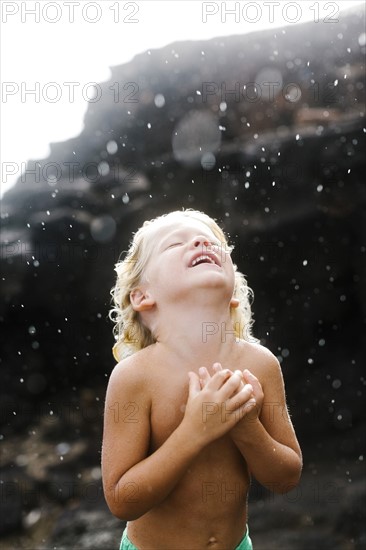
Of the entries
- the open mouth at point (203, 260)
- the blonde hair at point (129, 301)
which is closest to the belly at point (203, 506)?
the blonde hair at point (129, 301)

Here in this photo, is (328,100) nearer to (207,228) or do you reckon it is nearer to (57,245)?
(57,245)

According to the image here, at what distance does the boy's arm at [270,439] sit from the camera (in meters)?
1.52

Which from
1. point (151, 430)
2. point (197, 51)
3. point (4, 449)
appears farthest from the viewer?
point (197, 51)

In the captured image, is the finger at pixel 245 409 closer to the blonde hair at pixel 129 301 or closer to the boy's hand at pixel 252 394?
the boy's hand at pixel 252 394

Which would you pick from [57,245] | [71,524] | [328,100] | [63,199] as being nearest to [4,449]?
[71,524]

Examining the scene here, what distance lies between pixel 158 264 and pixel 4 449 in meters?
5.89

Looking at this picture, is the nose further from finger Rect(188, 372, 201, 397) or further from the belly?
the belly

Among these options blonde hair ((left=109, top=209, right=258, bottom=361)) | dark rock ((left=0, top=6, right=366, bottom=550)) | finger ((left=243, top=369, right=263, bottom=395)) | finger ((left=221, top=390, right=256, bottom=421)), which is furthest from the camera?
dark rock ((left=0, top=6, right=366, bottom=550))

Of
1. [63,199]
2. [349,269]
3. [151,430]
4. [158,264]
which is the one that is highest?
[158,264]

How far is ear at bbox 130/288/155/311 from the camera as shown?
5.57 feet

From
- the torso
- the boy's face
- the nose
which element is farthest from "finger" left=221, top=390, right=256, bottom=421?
the nose

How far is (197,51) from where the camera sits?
8250 millimetres

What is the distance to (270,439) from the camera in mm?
1549

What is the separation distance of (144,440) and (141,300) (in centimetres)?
40
